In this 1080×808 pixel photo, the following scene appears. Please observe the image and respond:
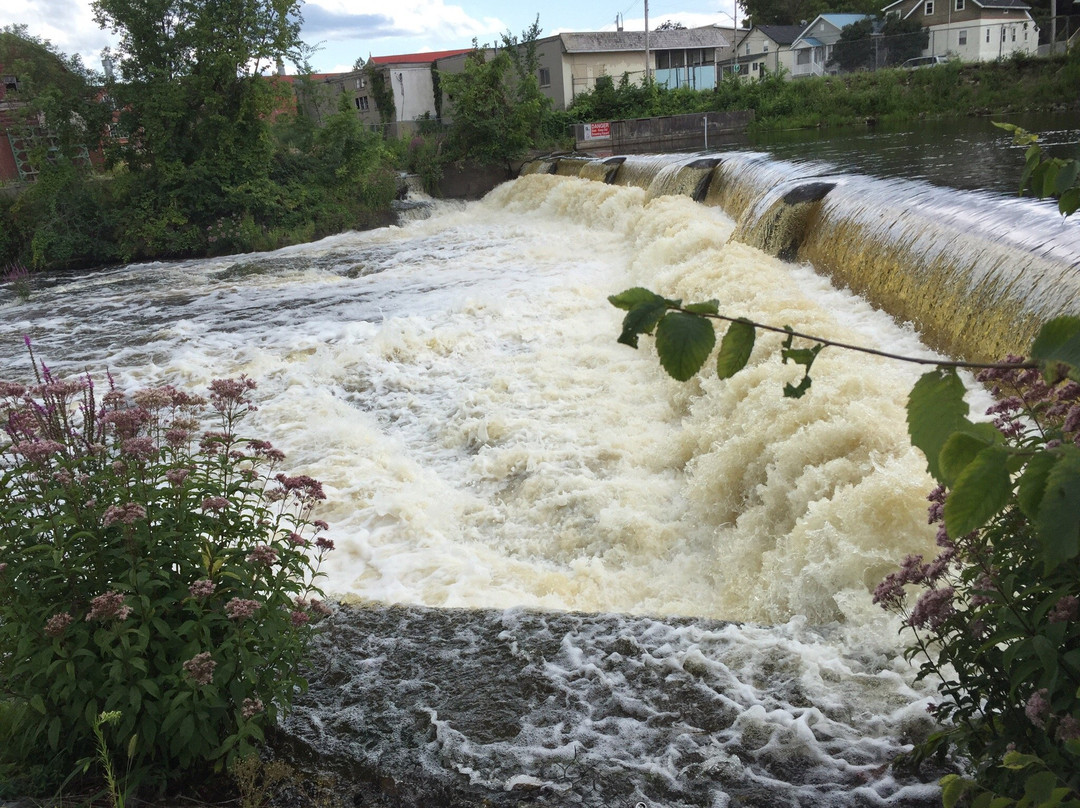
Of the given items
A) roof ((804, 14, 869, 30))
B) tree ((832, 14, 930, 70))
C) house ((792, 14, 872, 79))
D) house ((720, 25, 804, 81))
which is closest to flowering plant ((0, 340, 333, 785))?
tree ((832, 14, 930, 70))

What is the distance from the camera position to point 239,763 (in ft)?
8.79

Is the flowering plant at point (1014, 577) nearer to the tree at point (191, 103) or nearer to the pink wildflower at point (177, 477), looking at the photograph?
the pink wildflower at point (177, 477)

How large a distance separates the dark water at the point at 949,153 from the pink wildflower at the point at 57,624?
7.59m

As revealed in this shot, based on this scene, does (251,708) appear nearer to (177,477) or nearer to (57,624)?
(57,624)

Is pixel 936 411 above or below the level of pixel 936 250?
above

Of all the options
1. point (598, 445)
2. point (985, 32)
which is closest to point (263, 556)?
point (598, 445)

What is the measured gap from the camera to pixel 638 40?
3950cm

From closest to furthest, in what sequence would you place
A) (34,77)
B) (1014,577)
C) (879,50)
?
(1014,577) < (34,77) < (879,50)

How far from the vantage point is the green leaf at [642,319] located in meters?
1.17

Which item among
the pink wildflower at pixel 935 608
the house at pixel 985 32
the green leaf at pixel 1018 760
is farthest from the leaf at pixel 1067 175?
the house at pixel 985 32

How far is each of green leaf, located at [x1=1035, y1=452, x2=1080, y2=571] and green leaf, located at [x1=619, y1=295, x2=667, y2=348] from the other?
62cm

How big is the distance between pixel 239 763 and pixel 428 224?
66.2ft

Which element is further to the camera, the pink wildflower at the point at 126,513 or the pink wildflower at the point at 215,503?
the pink wildflower at the point at 215,503

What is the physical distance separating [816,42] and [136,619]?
5075 cm
